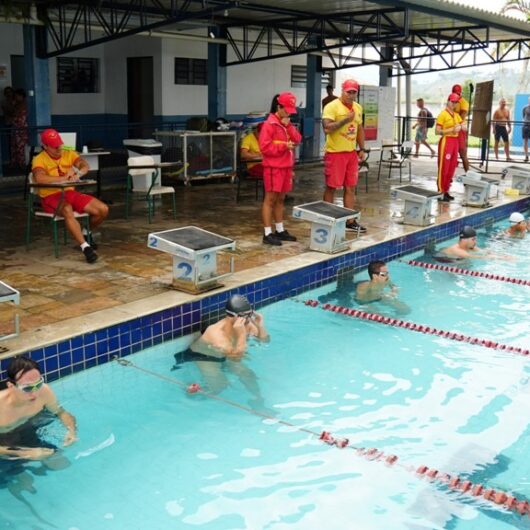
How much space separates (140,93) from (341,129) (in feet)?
31.1

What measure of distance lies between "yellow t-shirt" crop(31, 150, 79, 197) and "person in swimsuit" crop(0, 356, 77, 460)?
321 cm

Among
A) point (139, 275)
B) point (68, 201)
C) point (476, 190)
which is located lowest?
point (139, 275)

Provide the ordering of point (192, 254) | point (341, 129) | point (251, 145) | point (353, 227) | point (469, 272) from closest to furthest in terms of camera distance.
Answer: point (192, 254) < point (341, 129) < point (469, 272) < point (353, 227) < point (251, 145)

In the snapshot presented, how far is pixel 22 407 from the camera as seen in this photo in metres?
4.08

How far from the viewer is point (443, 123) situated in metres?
10.4

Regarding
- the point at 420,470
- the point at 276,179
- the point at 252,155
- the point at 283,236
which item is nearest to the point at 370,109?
the point at 252,155

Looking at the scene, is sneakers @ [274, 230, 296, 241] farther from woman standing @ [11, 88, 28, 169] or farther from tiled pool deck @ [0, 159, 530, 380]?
woman standing @ [11, 88, 28, 169]

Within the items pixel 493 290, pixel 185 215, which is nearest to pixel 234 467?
pixel 493 290

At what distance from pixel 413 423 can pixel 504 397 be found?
82 cm

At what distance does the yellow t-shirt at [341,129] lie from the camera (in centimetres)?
789

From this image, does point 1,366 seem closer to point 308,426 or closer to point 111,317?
point 111,317

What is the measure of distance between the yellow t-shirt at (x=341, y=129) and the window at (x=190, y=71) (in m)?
8.99

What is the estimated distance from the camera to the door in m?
16.0

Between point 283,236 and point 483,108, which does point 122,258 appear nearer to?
point 283,236
